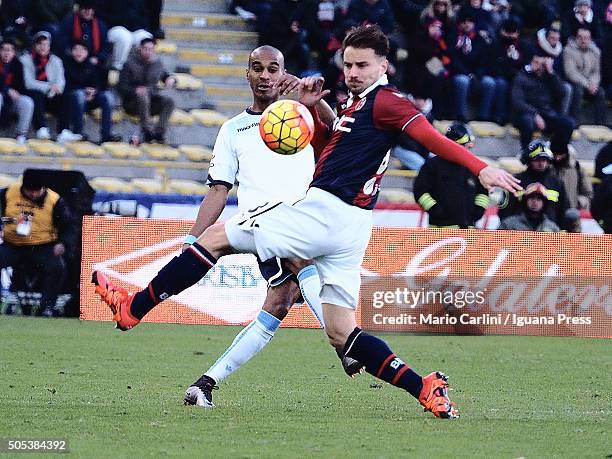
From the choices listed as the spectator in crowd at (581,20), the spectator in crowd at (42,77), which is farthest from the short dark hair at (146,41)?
the spectator in crowd at (581,20)

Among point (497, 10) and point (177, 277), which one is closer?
point (177, 277)

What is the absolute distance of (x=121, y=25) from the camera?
20.4 m

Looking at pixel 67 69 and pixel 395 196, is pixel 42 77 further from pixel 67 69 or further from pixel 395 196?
pixel 395 196

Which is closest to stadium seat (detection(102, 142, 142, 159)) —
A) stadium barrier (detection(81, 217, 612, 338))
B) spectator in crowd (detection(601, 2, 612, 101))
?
stadium barrier (detection(81, 217, 612, 338))

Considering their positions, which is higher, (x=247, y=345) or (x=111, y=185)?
(x=247, y=345)

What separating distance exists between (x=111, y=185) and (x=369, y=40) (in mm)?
11406

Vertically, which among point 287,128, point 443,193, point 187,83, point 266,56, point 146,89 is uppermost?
point 266,56

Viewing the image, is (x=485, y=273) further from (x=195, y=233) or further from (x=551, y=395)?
(x=195, y=233)

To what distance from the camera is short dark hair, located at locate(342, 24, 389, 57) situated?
7.21 metres

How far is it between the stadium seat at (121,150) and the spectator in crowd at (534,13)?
742 centimetres

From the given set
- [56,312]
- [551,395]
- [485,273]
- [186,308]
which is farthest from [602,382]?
[56,312]

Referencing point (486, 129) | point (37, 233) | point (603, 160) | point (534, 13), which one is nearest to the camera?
point (37, 233)

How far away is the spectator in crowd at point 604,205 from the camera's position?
15750 mm

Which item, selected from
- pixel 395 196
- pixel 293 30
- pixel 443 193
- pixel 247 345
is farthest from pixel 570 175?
pixel 247 345
